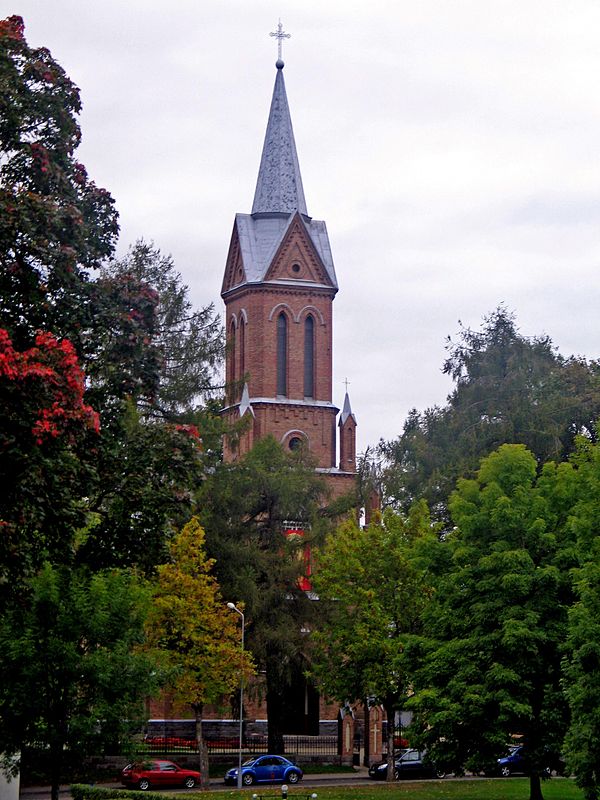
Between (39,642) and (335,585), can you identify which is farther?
(335,585)

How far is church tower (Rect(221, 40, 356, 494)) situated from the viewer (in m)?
75.9

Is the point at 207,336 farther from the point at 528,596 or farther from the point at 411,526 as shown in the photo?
the point at 528,596

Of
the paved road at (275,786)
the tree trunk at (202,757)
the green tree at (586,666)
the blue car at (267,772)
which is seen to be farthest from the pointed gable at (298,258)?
the green tree at (586,666)

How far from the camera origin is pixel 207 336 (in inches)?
2082

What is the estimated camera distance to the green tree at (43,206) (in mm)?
19688

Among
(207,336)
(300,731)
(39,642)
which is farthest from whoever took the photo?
(300,731)

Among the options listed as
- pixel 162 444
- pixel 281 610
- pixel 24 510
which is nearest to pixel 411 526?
pixel 281 610

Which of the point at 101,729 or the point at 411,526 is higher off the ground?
the point at 411,526

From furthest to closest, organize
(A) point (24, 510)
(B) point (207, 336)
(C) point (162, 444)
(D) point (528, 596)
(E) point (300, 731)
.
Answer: (E) point (300, 731), (B) point (207, 336), (D) point (528, 596), (C) point (162, 444), (A) point (24, 510)

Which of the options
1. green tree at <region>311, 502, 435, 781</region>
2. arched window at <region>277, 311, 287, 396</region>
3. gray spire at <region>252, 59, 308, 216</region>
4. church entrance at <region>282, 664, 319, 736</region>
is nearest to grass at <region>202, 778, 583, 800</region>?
green tree at <region>311, 502, 435, 781</region>

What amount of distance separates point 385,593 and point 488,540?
12.6m

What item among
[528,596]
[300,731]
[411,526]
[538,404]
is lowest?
[300,731]

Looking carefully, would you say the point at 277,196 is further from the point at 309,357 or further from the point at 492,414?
the point at 492,414

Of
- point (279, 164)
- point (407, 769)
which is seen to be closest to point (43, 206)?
point (407, 769)
